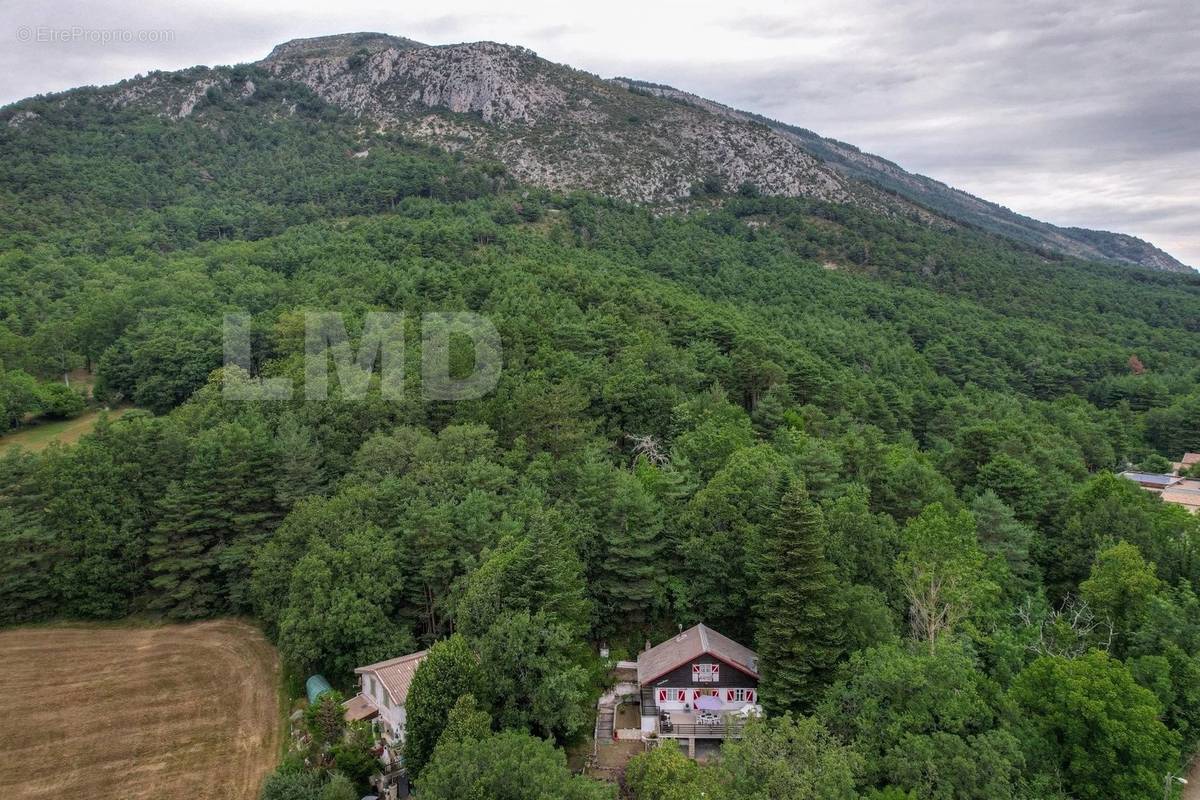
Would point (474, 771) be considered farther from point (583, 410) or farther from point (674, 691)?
point (583, 410)

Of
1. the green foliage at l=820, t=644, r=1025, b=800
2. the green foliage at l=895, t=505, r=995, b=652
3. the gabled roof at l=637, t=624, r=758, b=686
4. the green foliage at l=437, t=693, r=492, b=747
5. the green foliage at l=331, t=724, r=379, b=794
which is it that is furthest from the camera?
the gabled roof at l=637, t=624, r=758, b=686

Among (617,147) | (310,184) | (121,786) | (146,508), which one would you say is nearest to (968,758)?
(121,786)

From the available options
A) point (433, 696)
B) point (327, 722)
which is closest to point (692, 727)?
point (433, 696)

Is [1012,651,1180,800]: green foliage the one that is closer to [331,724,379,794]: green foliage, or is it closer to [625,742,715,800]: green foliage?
[625,742,715,800]: green foliage

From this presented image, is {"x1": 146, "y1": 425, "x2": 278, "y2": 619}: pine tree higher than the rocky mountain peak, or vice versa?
the rocky mountain peak

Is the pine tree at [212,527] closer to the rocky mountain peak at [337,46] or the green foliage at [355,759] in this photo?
the green foliage at [355,759]

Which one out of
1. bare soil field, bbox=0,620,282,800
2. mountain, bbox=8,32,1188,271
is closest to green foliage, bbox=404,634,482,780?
bare soil field, bbox=0,620,282,800
